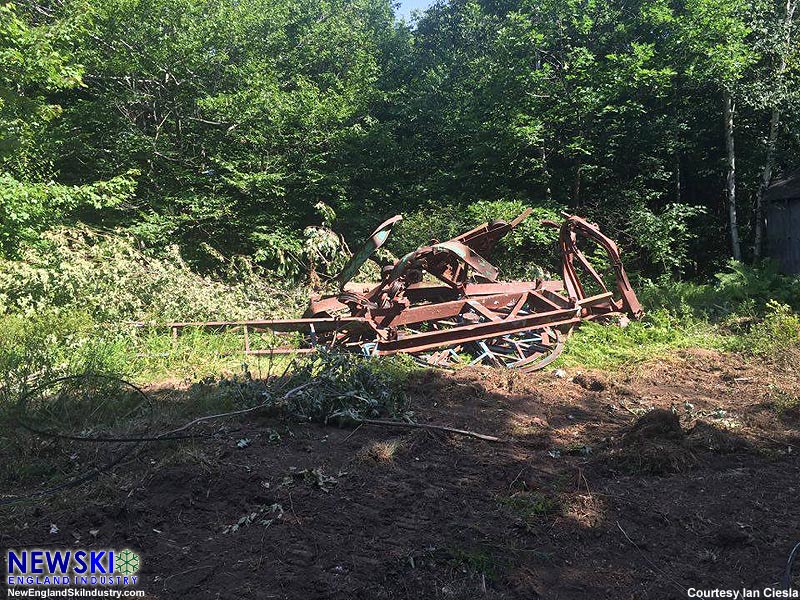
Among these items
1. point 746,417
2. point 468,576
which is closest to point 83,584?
point 468,576

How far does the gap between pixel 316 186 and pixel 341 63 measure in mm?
6133

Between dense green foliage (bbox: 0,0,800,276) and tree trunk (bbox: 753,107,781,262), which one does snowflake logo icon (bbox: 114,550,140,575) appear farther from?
tree trunk (bbox: 753,107,781,262)

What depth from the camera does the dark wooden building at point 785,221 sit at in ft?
38.8

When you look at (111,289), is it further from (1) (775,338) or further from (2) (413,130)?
(2) (413,130)

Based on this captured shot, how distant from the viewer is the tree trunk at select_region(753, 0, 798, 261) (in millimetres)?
11891

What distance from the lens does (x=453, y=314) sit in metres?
7.34

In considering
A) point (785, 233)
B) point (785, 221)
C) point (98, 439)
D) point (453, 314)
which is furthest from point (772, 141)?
point (98, 439)

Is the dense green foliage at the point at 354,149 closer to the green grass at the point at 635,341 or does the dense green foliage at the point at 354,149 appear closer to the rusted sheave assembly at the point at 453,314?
the green grass at the point at 635,341

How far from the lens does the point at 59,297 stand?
7.81m

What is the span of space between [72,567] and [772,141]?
14.6 metres

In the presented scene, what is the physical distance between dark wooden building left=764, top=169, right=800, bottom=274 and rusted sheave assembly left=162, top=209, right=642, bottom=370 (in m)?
6.32

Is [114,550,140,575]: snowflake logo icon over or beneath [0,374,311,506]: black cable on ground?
beneath

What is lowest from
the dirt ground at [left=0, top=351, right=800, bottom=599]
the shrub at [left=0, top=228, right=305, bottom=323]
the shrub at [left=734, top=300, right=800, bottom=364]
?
the dirt ground at [left=0, top=351, right=800, bottom=599]

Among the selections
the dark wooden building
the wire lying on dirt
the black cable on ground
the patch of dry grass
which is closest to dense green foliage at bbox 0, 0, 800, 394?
the dark wooden building
